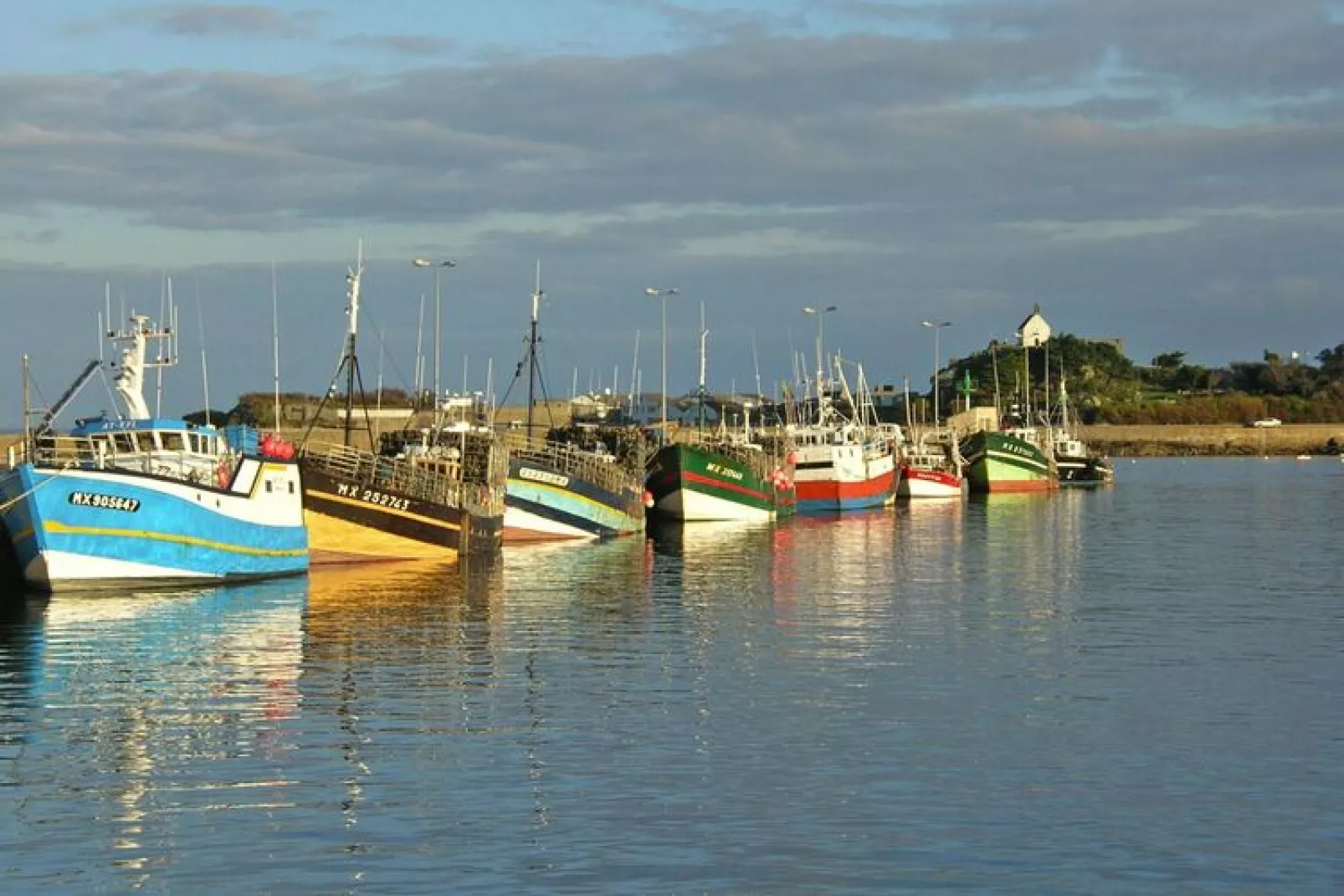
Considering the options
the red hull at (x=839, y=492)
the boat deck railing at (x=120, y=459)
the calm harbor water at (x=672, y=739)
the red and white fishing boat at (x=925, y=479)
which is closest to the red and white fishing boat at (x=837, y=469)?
the red hull at (x=839, y=492)

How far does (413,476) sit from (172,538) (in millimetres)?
12680

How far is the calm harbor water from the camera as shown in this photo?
20844 mm

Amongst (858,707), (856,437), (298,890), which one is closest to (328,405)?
(856,437)

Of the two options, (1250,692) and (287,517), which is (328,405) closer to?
(287,517)

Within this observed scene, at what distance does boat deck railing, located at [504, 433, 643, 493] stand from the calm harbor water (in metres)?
19.4

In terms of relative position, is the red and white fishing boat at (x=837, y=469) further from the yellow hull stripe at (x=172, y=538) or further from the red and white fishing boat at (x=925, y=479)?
the yellow hull stripe at (x=172, y=538)

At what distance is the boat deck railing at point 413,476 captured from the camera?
5553 centimetres

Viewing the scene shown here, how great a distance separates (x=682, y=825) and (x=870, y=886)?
9.93ft

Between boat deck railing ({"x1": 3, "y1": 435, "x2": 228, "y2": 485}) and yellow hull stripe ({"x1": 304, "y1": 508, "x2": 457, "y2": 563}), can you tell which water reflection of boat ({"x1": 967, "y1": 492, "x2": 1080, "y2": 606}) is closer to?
yellow hull stripe ({"x1": 304, "y1": 508, "x2": 457, "y2": 563})

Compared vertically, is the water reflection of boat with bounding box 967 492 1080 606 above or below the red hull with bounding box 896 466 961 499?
below

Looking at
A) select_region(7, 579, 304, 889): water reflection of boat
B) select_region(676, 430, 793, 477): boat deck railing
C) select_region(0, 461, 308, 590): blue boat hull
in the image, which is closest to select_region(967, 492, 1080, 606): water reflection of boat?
select_region(676, 430, 793, 477): boat deck railing

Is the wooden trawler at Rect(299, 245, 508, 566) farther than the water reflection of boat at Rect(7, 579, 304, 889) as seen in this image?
Yes

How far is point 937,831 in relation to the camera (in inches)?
869

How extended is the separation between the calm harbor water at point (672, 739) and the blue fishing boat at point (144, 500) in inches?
43.6
